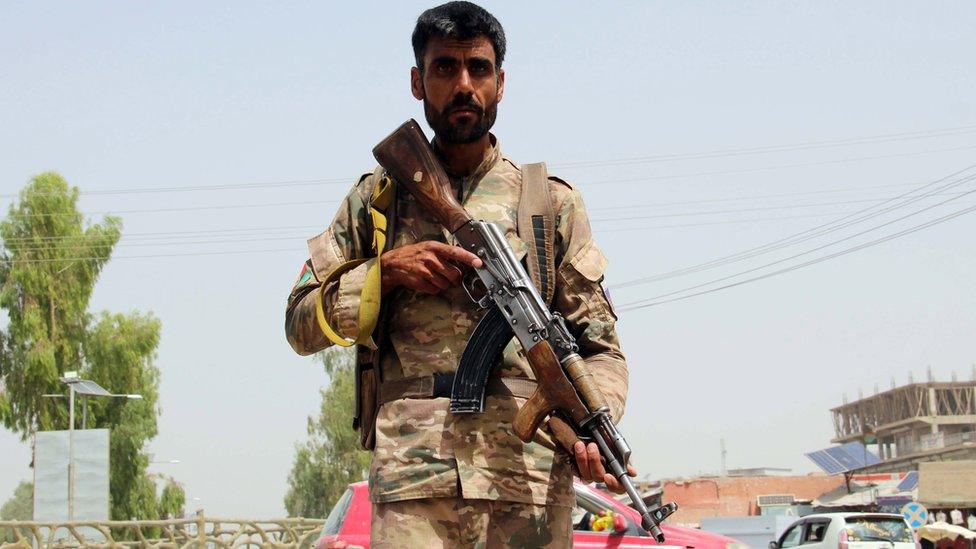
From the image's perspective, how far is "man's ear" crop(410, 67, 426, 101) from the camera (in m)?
3.74

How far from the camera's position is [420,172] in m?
3.63

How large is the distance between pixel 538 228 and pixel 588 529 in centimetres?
796

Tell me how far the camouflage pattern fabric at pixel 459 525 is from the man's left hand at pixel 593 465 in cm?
19

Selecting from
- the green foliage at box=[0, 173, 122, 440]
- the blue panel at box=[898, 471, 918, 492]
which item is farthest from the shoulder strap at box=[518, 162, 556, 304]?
the blue panel at box=[898, 471, 918, 492]

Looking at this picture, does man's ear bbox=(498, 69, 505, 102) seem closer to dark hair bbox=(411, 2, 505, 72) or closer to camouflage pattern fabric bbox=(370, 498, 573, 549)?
dark hair bbox=(411, 2, 505, 72)

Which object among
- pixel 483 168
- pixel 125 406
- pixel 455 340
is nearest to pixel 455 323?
pixel 455 340

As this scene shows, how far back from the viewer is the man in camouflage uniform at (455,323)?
3.36 meters

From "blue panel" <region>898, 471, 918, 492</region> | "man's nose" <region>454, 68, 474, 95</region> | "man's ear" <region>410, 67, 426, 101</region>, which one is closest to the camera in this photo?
"man's nose" <region>454, 68, 474, 95</region>

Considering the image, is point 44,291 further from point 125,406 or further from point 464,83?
point 464,83

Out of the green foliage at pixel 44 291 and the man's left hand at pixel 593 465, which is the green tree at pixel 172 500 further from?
the man's left hand at pixel 593 465

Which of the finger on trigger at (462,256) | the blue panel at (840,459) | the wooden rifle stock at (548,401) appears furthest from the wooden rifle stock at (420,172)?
the blue panel at (840,459)

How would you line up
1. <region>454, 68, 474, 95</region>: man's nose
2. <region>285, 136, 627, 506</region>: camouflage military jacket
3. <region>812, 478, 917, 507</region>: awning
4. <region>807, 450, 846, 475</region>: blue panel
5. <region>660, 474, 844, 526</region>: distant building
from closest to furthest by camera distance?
<region>285, 136, 627, 506</region>: camouflage military jacket < <region>454, 68, 474, 95</region>: man's nose < <region>812, 478, 917, 507</region>: awning < <region>807, 450, 846, 475</region>: blue panel < <region>660, 474, 844, 526</region>: distant building

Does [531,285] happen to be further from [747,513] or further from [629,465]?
[747,513]

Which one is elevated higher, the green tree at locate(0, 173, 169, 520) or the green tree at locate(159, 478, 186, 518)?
the green tree at locate(0, 173, 169, 520)
